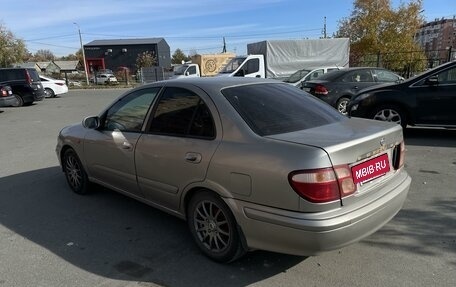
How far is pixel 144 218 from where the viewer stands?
186 inches

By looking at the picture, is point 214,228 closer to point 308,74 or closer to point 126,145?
point 126,145

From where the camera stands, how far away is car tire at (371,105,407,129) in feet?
27.7

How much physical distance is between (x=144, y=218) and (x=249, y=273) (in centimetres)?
172

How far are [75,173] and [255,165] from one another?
3411 millimetres

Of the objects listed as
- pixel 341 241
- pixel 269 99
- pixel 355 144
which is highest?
pixel 269 99

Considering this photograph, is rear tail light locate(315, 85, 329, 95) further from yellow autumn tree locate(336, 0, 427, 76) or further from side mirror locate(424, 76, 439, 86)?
yellow autumn tree locate(336, 0, 427, 76)

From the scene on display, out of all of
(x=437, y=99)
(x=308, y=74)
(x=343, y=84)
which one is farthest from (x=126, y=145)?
(x=308, y=74)

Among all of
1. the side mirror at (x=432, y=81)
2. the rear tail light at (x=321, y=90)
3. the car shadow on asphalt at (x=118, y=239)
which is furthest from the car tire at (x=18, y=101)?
the side mirror at (x=432, y=81)

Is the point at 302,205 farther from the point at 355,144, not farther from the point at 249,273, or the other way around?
the point at 249,273

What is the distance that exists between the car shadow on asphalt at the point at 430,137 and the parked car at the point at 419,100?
1.08ft

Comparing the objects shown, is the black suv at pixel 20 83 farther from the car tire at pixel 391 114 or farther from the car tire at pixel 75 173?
the car tire at pixel 391 114

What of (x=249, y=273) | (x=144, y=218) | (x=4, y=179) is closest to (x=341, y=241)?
(x=249, y=273)

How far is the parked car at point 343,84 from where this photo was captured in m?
11.9

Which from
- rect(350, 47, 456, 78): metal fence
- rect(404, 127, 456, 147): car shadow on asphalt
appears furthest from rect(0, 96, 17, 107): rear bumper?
rect(350, 47, 456, 78): metal fence
